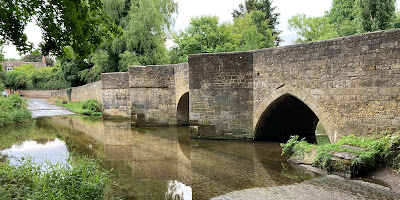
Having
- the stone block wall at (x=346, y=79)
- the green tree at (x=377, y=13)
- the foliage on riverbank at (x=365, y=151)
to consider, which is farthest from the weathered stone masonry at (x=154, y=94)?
the green tree at (x=377, y=13)

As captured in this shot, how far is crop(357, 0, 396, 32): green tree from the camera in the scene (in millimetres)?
17641

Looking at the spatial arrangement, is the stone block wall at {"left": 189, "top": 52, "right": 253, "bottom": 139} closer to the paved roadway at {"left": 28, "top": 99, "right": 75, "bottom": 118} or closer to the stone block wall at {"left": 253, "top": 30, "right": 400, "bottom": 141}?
the stone block wall at {"left": 253, "top": 30, "right": 400, "bottom": 141}

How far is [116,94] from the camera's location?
1911 centimetres

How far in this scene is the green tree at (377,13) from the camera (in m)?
17.6

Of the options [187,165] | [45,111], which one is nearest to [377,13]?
[187,165]

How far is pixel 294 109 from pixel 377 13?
11609 mm

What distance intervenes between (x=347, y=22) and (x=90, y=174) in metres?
28.5

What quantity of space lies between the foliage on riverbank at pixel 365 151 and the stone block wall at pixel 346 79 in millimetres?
333

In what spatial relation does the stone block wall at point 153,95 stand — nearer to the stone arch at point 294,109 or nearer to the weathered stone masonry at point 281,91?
the weathered stone masonry at point 281,91

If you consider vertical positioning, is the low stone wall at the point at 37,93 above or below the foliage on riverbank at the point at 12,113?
above

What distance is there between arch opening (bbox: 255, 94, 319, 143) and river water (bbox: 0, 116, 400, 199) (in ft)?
2.72

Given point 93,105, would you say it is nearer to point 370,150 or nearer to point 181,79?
point 181,79

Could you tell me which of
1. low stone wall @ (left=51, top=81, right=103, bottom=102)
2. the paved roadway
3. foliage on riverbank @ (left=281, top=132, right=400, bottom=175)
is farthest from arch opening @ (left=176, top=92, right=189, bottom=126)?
the paved roadway

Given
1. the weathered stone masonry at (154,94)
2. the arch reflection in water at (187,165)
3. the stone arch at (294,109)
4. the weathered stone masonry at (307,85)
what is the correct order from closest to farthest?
the arch reflection in water at (187,165) → the weathered stone masonry at (307,85) → the stone arch at (294,109) → the weathered stone masonry at (154,94)
